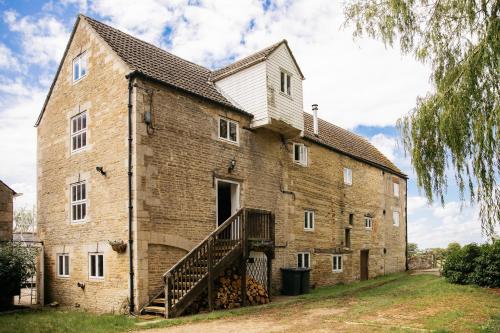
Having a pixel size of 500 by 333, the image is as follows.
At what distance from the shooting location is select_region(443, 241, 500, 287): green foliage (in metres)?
16.8

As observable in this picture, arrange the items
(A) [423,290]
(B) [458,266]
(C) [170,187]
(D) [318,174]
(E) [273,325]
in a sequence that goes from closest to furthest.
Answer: (E) [273,325] → (C) [170,187] → (A) [423,290] → (B) [458,266] → (D) [318,174]

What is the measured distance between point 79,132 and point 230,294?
8.21 meters

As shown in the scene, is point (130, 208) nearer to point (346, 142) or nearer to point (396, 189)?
point (346, 142)

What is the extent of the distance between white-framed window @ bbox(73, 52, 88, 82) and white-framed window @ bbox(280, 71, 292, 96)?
8023 millimetres

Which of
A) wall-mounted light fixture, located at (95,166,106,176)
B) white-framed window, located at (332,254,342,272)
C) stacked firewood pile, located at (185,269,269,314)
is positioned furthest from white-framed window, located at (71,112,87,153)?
white-framed window, located at (332,254,342,272)

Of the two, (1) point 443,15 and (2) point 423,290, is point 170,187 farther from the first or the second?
(2) point 423,290

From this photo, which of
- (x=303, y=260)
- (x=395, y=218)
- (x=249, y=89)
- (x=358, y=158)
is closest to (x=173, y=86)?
(x=249, y=89)

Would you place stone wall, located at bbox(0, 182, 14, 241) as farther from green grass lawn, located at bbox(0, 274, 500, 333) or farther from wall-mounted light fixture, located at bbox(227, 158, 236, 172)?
wall-mounted light fixture, located at bbox(227, 158, 236, 172)

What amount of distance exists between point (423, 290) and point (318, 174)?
7.88 meters

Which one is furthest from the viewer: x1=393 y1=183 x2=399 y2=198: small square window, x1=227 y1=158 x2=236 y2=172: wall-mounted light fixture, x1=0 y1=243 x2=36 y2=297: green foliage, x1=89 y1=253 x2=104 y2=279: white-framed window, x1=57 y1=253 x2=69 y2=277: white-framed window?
x1=393 y1=183 x2=399 y2=198: small square window

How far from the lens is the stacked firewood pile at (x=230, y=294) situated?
43.4 ft

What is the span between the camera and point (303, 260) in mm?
20625

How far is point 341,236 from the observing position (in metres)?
23.7

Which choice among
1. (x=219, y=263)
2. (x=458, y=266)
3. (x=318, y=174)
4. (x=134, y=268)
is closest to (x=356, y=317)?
(x=219, y=263)
